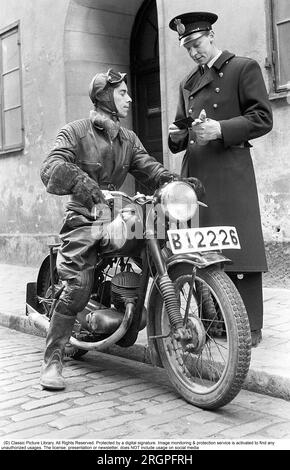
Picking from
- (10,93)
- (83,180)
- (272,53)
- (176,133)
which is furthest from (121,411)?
(10,93)

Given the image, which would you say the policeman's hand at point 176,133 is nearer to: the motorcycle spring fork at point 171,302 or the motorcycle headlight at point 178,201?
the motorcycle headlight at point 178,201

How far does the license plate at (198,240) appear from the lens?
3229mm

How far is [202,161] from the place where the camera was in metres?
4.08

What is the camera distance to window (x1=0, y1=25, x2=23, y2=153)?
10266mm

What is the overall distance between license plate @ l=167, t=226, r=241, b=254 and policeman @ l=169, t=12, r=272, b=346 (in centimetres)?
72

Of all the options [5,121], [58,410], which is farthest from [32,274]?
[58,410]

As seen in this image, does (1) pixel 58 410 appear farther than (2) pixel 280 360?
No

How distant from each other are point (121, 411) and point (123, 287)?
2.41 ft

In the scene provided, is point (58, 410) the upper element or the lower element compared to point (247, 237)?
lower

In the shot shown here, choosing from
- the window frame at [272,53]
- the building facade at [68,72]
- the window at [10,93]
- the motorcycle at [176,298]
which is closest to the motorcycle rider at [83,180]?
the motorcycle at [176,298]

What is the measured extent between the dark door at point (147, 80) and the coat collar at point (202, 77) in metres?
4.66

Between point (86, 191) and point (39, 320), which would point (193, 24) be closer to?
point (86, 191)
